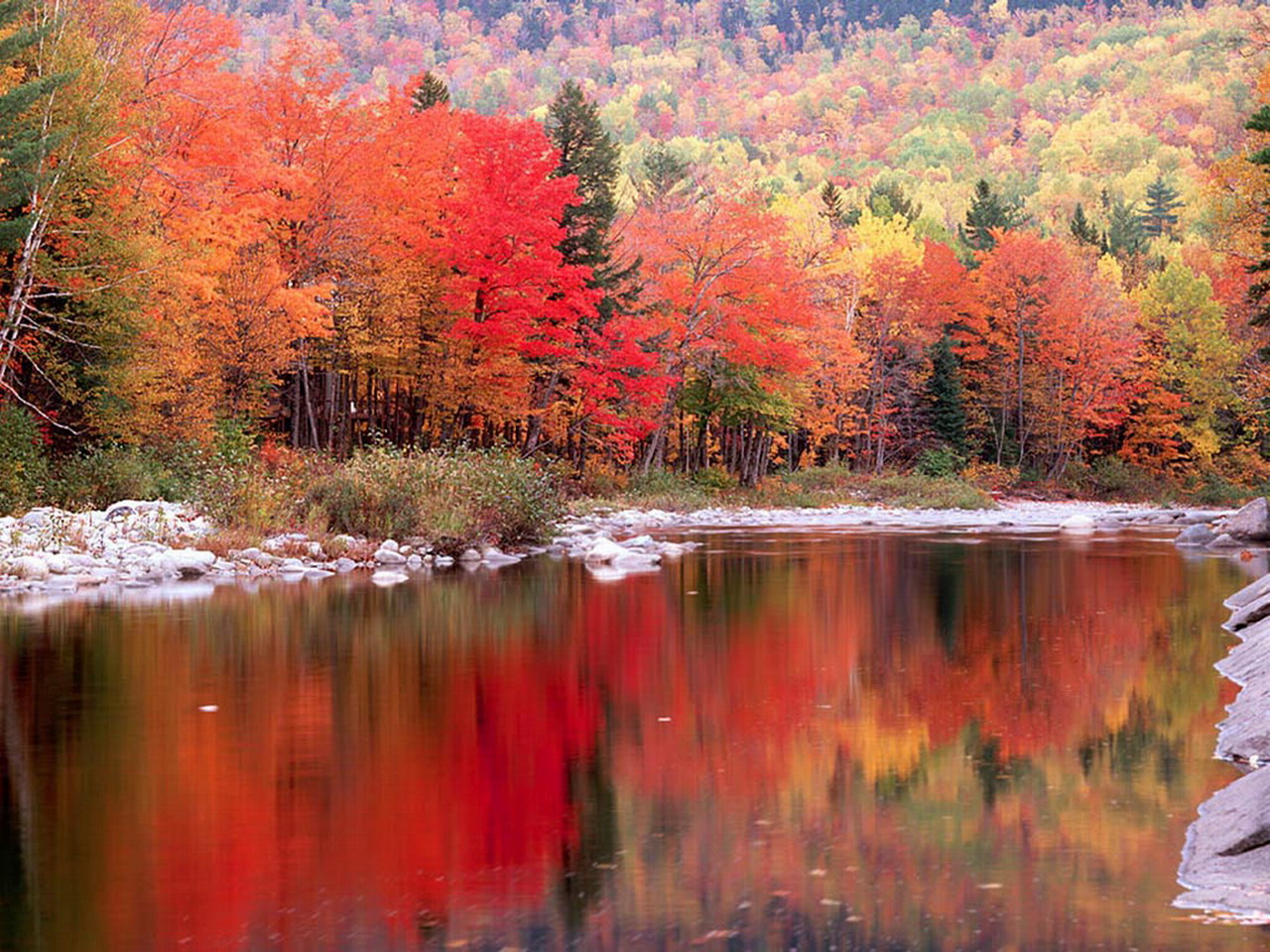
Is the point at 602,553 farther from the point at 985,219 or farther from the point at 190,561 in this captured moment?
the point at 985,219

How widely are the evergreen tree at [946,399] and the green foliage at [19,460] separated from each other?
42.2m

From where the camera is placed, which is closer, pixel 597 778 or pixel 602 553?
pixel 597 778

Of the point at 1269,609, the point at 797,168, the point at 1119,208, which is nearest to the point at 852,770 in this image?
the point at 1269,609

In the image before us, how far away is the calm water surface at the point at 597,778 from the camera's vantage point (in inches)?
224

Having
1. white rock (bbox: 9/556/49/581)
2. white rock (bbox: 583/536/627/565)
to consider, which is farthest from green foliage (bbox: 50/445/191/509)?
white rock (bbox: 583/536/627/565)

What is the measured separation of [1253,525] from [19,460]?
24500 mm

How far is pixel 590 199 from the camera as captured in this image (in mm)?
42656

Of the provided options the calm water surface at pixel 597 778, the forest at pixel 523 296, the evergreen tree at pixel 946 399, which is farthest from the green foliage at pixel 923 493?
the calm water surface at pixel 597 778

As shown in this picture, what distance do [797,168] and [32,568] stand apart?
354ft

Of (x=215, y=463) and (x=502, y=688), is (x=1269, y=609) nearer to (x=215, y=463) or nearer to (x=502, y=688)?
(x=502, y=688)

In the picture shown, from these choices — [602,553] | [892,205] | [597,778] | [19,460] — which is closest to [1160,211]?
[892,205]

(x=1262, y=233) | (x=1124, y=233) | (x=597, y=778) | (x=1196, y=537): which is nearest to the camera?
(x=597, y=778)

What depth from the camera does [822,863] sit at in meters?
6.43

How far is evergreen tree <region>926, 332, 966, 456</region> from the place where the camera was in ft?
196
